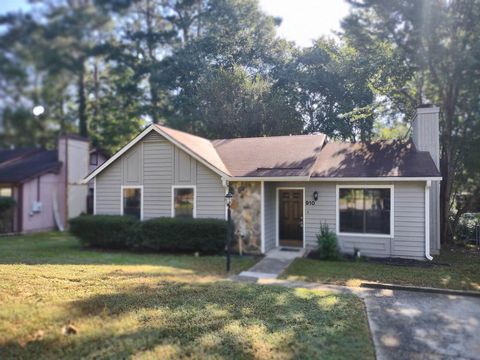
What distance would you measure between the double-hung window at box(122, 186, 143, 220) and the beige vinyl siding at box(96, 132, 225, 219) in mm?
178

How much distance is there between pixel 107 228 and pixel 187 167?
3.26m

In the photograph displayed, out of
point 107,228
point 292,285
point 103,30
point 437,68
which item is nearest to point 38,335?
point 292,285

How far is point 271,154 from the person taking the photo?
1238 centimetres

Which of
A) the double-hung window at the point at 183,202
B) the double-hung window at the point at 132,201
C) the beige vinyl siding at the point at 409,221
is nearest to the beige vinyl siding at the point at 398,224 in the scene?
the beige vinyl siding at the point at 409,221

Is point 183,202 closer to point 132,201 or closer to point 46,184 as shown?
point 132,201

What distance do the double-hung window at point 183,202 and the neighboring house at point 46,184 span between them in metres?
7.69

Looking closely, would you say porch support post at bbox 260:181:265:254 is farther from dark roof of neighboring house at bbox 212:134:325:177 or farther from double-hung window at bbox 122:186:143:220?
double-hung window at bbox 122:186:143:220

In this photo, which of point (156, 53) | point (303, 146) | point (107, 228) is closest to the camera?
point (107, 228)

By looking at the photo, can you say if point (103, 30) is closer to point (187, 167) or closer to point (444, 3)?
point (187, 167)

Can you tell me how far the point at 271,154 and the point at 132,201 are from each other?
202 inches

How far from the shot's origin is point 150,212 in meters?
12.1

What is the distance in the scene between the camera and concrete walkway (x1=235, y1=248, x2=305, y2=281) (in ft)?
27.8

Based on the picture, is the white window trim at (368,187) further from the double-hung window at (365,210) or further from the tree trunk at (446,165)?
the tree trunk at (446,165)

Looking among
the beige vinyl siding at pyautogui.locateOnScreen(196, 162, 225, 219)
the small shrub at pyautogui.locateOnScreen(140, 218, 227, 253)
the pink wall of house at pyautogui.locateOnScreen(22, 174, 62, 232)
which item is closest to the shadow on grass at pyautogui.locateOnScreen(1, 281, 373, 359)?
the small shrub at pyautogui.locateOnScreen(140, 218, 227, 253)
